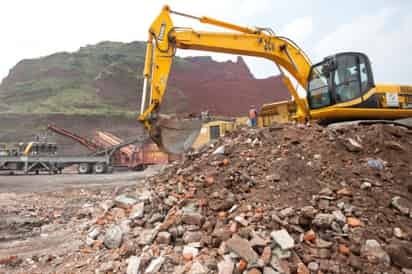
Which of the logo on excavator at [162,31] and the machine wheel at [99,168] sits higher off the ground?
the logo on excavator at [162,31]

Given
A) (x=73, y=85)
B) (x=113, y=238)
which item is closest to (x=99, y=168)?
(x=113, y=238)

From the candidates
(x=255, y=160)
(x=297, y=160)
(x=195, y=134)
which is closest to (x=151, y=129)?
(x=195, y=134)

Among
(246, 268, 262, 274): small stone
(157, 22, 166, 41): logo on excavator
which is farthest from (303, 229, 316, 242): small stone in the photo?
(157, 22, 166, 41): logo on excavator

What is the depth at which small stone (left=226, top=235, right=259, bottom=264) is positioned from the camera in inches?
89.9

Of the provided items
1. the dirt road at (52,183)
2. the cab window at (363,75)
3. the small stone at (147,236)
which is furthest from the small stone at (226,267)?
the dirt road at (52,183)

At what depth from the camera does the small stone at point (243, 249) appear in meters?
2.28

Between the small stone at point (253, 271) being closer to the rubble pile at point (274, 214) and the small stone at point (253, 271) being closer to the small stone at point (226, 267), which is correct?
the rubble pile at point (274, 214)

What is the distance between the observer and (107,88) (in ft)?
118

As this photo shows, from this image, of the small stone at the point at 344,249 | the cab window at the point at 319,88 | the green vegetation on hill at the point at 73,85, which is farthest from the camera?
the green vegetation on hill at the point at 73,85

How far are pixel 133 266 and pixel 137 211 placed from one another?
1017 mm

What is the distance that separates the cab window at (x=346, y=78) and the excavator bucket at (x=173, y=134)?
348 cm

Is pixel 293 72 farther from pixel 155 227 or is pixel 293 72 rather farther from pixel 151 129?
pixel 155 227

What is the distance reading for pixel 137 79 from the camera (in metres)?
37.0

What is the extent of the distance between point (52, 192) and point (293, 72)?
24.4ft
